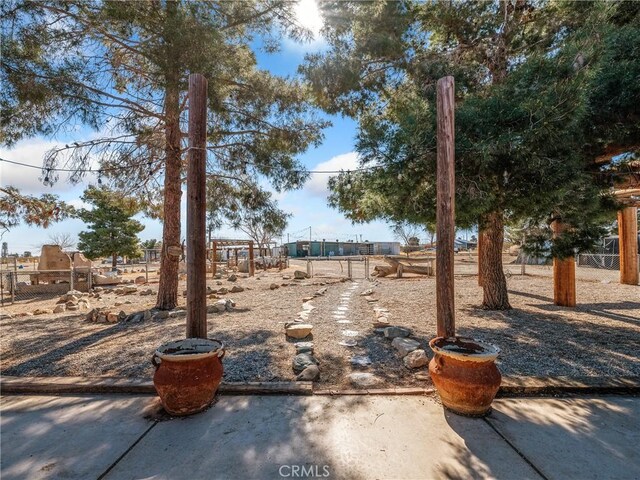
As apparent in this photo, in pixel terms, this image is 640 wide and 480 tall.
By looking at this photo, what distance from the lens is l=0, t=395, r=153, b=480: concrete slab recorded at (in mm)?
1753

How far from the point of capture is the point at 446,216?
2836mm

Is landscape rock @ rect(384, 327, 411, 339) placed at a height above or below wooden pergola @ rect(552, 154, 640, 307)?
below

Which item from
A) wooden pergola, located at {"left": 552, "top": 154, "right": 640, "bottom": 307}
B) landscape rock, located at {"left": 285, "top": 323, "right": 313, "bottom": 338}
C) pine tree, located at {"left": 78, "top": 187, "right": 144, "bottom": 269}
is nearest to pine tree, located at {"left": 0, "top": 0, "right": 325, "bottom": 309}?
landscape rock, located at {"left": 285, "top": 323, "right": 313, "bottom": 338}

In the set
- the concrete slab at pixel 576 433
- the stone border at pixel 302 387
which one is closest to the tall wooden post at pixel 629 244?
the stone border at pixel 302 387

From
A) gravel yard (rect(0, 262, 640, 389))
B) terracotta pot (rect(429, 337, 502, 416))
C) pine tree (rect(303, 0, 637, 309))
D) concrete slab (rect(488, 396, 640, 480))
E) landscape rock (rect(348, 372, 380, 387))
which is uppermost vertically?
pine tree (rect(303, 0, 637, 309))

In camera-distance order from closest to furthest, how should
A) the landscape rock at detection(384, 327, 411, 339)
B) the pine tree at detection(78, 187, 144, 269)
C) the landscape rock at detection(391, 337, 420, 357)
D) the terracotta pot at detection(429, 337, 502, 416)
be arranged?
the terracotta pot at detection(429, 337, 502, 416)
the landscape rock at detection(391, 337, 420, 357)
the landscape rock at detection(384, 327, 411, 339)
the pine tree at detection(78, 187, 144, 269)

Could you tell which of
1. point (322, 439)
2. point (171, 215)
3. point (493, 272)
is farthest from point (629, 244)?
point (171, 215)

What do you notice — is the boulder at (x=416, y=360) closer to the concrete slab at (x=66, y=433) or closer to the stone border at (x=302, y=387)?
the stone border at (x=302, y=387)

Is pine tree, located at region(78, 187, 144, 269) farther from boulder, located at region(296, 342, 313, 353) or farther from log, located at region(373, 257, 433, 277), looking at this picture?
boulder, located at region(296, 342, 313, 353)

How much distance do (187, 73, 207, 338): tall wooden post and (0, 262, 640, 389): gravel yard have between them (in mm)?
709

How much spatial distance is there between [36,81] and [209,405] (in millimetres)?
4713

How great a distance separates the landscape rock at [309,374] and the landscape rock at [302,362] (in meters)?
0.09

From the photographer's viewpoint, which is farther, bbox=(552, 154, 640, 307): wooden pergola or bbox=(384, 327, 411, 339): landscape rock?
bbox=(552, 154, 640, 307): wooden pergola

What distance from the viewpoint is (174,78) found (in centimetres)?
408
